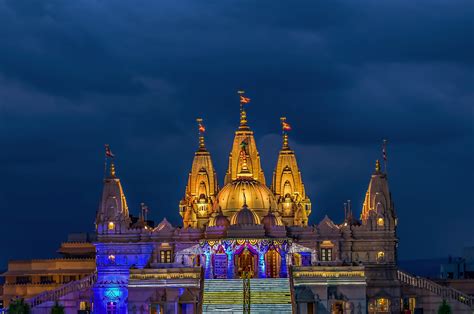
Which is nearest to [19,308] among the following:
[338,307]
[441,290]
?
[338,307]

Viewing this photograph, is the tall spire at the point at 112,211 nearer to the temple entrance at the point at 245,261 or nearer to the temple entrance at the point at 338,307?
the temple entrance at the point at 245,261

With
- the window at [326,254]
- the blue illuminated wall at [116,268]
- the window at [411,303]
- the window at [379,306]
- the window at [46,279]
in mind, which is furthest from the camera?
the window at [46,279]

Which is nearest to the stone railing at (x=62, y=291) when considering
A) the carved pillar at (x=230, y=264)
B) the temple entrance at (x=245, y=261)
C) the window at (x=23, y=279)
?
the carved pillar at (x=230, y=264)

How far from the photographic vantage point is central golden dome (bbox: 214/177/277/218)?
415 feet

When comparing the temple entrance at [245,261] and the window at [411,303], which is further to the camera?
the window at [411,303]

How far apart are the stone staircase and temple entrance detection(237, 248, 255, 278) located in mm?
5674

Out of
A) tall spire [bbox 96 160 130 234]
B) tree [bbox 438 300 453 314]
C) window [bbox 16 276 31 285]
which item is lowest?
tree [bbox 438 300 453 314]

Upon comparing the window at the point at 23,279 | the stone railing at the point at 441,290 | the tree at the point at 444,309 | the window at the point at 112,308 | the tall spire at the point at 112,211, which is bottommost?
the tree at the point at 444,309

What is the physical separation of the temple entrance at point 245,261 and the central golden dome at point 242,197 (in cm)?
550

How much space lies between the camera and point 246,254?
12106 centimetres

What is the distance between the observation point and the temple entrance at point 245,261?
121 meters

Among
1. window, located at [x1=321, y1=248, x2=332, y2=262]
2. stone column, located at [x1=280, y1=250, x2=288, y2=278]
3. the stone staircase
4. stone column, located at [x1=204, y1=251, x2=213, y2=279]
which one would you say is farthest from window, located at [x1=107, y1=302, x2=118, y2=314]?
window, located at [x1=321, y1=248, x2=332, y2=262]

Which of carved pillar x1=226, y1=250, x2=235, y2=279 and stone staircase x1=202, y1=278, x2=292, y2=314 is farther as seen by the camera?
carved pillar x1=226, y1=250, x2=235, y2=279

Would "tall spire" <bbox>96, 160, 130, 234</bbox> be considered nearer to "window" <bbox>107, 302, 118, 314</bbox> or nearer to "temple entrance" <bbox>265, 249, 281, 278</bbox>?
"window" <bbox>107, 302, 118, 314</bbox>
